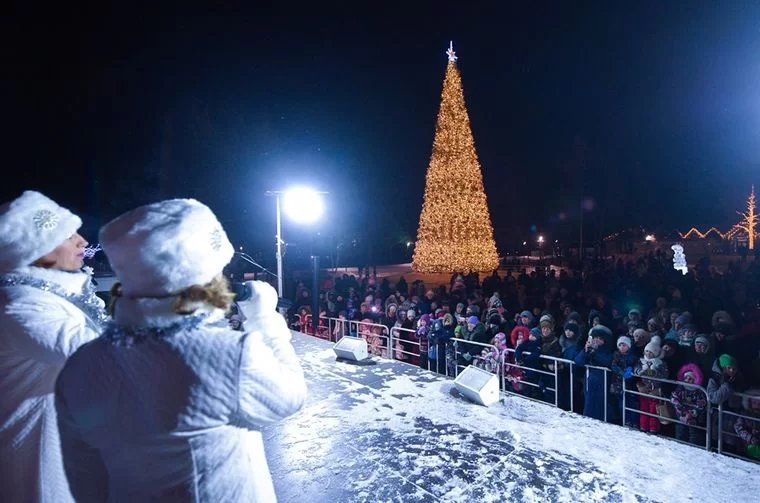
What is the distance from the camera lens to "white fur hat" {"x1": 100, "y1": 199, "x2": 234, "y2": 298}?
1306 mm

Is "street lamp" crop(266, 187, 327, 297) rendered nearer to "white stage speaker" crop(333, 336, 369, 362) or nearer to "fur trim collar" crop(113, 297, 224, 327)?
"white stage speaker" crop(333, 336, 369, 362)

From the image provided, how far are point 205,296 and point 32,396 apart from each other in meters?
1.20

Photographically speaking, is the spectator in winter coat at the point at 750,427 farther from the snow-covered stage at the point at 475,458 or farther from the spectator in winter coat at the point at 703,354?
the snow-covered stage at the point at 475,458

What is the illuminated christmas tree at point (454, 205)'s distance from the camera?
59.1ft

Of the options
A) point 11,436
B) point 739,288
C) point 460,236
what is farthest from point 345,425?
point 460,236

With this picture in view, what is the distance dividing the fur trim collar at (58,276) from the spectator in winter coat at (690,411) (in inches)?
207

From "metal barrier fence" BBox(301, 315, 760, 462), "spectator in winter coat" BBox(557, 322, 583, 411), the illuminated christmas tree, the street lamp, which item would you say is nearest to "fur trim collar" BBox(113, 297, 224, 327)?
"metal barrier fence" BBox(301, 315, 760, 462)

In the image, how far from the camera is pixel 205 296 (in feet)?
4.55

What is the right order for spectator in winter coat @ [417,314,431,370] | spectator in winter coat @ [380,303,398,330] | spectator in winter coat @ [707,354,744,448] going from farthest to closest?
spectator in winter coat @ [380,303,398,330] → spectator in winter coat @ [417,314,431,370] → spectator in winter coat @ [707,354,744,448]

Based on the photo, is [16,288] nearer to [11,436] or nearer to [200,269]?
[11,436]

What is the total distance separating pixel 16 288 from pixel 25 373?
0.37 meters

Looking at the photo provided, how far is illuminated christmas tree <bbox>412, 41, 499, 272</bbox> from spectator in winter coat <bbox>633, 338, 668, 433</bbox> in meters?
13.4

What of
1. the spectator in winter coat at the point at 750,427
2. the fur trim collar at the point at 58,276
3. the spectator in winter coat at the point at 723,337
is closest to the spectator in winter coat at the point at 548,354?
the spectator in winter coat at the point at 723,337

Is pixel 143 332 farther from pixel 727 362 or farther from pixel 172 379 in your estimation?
pixel 727 362
